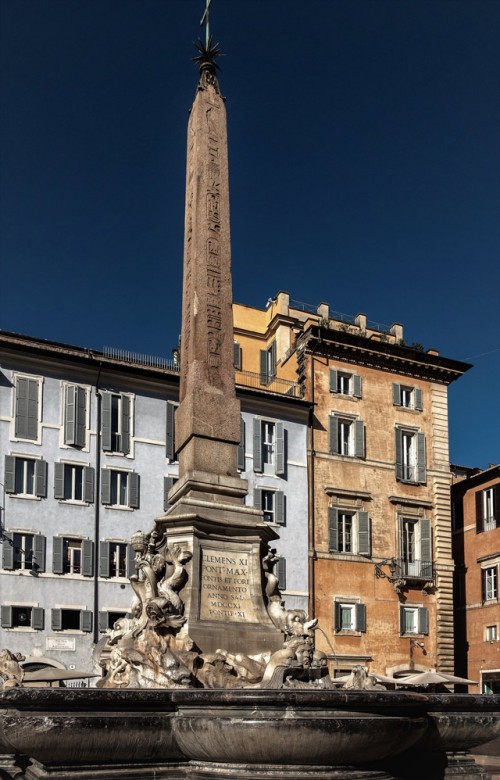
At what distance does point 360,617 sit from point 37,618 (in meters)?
10.6

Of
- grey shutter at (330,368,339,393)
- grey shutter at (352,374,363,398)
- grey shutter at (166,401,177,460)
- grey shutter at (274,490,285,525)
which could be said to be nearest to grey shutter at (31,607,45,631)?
grey shutter at (166,401,177,460)

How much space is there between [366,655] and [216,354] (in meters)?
20.4

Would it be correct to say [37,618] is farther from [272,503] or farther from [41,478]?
[272,503]

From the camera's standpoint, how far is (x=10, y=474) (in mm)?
26656

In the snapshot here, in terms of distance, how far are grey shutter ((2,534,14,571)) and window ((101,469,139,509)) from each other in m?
3.04

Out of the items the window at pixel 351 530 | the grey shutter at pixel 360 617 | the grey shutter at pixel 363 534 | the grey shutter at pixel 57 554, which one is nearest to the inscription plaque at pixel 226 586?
the grey shutter at pixel 57 554

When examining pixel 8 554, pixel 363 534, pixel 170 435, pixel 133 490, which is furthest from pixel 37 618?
pixel 363 534

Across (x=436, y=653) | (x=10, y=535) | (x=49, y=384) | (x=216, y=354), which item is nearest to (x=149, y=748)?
(x=216, y=354)

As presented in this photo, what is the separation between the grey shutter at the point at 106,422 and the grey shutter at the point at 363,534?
8874mm

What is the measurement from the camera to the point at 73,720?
7.27 meters

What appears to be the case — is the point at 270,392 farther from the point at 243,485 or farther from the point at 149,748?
the point at 149,748

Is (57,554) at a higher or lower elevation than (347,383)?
lower

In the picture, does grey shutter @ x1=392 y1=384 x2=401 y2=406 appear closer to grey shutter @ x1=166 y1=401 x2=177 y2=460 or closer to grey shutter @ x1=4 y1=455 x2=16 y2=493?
grey shutter @ x1=166 y1=401 x2=177 y2=460

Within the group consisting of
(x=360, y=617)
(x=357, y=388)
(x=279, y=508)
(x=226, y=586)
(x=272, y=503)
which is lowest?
(x=360, y=617)
